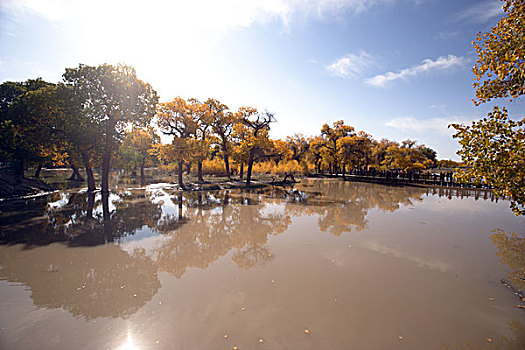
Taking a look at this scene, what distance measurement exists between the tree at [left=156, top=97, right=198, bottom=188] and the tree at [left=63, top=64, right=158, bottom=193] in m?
3.39

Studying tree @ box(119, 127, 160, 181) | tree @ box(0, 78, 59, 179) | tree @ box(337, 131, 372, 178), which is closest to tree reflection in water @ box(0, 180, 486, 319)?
tree @ box(0, 78, 59, 179)

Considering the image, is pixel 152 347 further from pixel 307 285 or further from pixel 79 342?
pixel 307 285

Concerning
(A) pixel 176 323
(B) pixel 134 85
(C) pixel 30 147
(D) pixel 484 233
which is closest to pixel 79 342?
(A) pixel 176 323

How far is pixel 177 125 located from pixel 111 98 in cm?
752

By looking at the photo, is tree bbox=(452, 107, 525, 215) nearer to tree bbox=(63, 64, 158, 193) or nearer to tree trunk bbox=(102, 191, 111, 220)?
tree trunk bbox=(102, 191, 111, 220)

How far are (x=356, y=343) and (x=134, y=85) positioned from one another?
2635cm

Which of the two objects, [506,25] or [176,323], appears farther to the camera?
[506,25]

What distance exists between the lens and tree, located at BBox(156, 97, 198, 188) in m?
27.6

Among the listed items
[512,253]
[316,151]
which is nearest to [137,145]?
[316,151]

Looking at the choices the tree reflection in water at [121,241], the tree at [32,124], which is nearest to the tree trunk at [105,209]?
the tree reflection in water at [121,241]

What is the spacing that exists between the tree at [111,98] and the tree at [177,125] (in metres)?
3.39

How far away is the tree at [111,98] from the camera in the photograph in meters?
21.5

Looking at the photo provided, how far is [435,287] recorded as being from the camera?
21.7 ft

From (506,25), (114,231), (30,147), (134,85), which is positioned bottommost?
(114,231)
